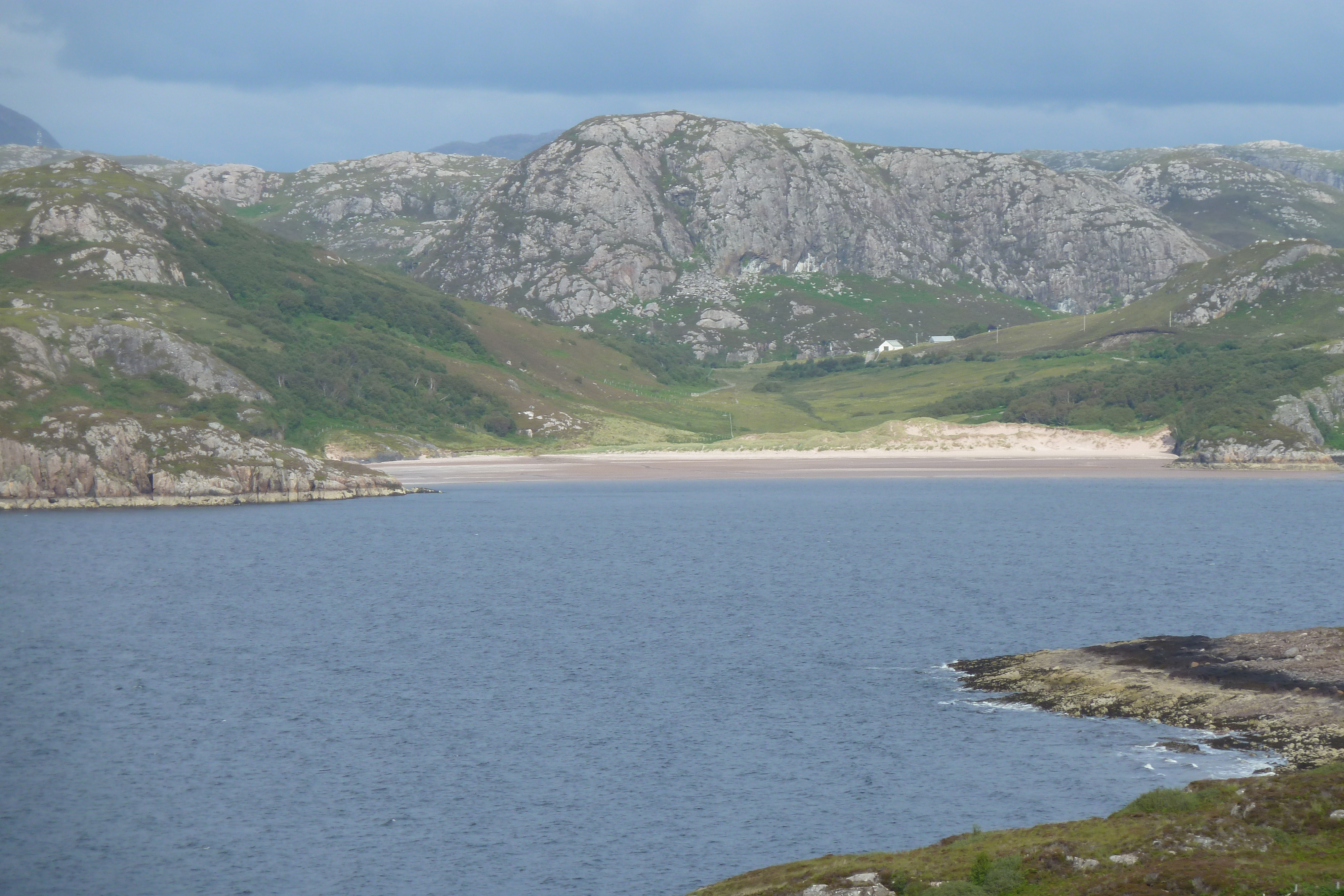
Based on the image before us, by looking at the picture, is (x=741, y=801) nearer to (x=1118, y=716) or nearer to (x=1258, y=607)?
(x=1118, y=716)

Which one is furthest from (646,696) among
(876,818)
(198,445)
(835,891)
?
(198,445)

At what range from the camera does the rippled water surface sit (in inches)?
1405

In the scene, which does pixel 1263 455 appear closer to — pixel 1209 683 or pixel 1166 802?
pixel 1209 683

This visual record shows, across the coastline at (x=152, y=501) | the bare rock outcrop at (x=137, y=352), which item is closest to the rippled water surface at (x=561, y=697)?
the coastline at (x=152, y=501)

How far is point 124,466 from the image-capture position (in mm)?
141500

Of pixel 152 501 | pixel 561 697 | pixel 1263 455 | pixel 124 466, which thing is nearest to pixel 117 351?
pixel 124 466

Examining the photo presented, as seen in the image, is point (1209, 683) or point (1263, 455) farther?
point (1263, 455)

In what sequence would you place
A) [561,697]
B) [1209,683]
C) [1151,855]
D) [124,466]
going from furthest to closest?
1. [124,466]
2. [561,697]
3. [1209,683]
4. [1151,855]

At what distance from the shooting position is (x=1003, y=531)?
116 meters

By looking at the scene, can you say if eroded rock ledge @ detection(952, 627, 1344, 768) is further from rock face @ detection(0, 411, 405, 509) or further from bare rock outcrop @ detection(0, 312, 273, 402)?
bare rock outcrop @ detection(0, 312, 273, 402)

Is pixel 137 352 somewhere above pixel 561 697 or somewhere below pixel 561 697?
above

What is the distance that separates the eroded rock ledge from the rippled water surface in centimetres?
193

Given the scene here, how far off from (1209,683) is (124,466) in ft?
417

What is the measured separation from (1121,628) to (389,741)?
3977 centimetres
